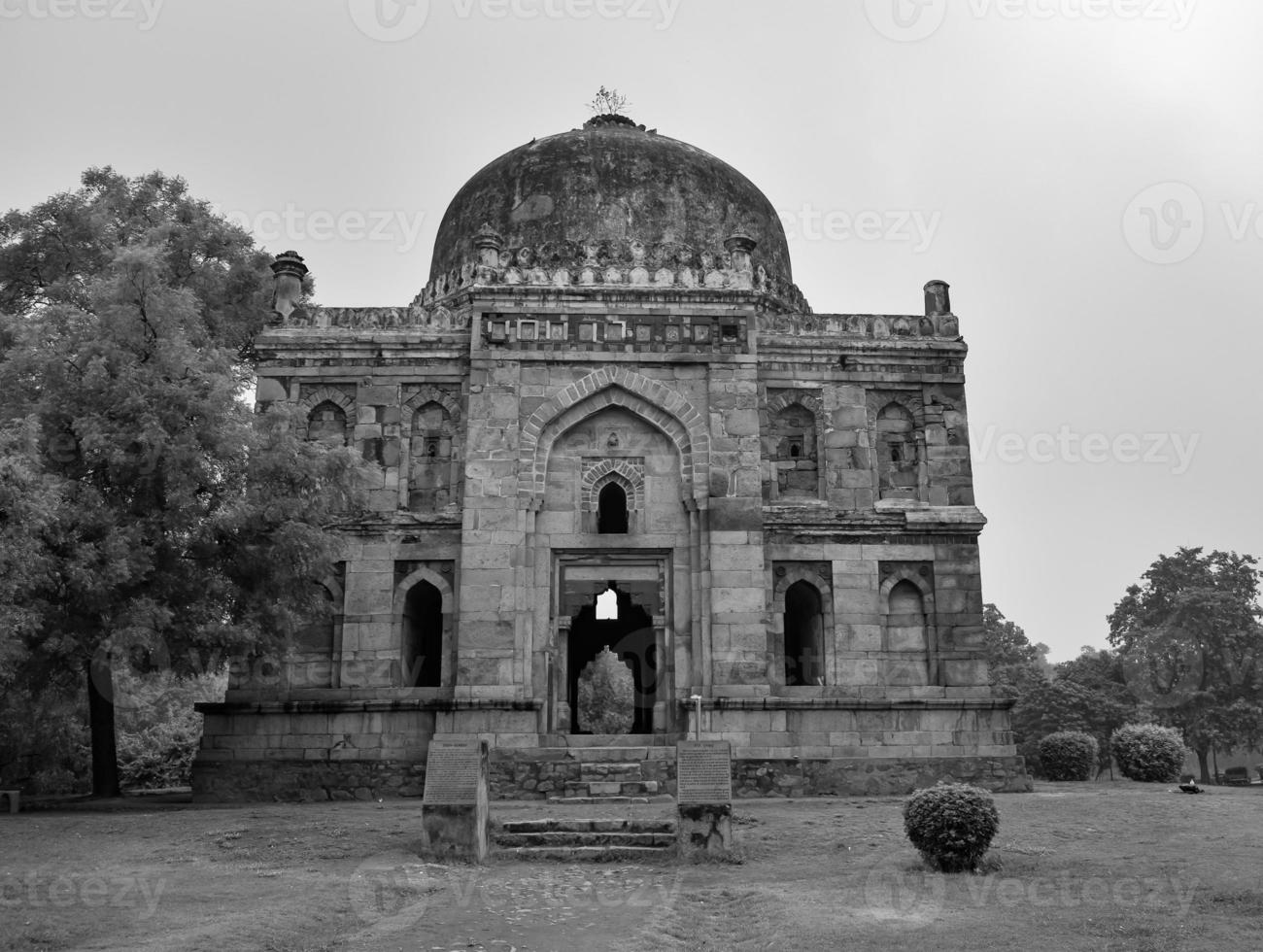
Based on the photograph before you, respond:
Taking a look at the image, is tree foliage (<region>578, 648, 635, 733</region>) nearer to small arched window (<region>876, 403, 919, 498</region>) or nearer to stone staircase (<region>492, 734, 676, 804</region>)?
small arched window (<region>876, 403, 919, 498</region>)

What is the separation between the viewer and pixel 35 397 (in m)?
17.7

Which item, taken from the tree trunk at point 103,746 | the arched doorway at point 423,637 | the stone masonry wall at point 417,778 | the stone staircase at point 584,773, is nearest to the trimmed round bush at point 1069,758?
the stone masonry wall at point 417,778

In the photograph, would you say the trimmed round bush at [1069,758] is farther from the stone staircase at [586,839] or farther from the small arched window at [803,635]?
the stone staircase at [586,839]

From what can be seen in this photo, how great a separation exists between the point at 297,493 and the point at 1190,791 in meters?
14.3

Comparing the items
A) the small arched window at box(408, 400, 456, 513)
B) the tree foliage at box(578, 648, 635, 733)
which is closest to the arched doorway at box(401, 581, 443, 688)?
the small arched window at box(408, 400, 456, 513)

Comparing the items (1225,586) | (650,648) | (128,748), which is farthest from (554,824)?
(1225,586)

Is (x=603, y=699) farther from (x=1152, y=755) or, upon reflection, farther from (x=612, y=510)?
(x=1152, y=755)

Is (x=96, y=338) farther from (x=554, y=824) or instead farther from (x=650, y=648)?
(x=650, y=648)

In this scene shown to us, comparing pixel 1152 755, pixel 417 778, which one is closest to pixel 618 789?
pixel 417 778

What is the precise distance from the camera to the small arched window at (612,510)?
21.7 metres

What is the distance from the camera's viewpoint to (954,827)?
485 inches

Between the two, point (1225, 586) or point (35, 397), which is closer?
point (35, 397)

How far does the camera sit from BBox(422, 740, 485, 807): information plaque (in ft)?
44.7

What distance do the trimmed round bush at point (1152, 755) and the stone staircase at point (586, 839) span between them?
39.7ft
